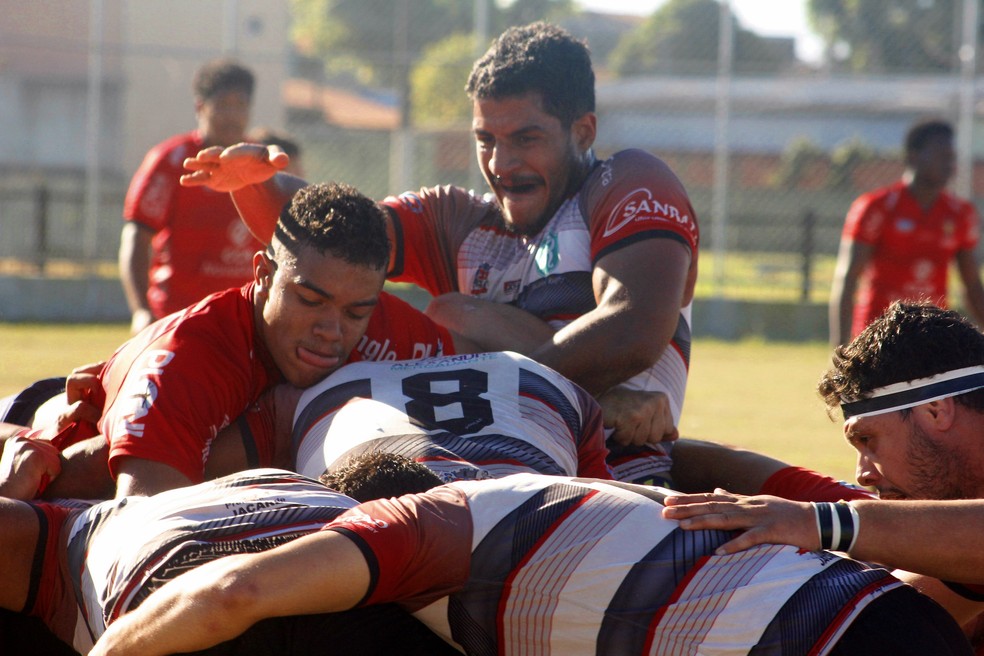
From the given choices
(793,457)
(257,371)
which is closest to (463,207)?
(257,371)

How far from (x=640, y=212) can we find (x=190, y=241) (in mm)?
4125

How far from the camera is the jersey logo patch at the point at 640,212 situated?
356 centimetres

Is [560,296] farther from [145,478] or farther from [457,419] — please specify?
[145,478]

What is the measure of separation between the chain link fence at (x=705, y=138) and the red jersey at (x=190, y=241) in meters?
6.09

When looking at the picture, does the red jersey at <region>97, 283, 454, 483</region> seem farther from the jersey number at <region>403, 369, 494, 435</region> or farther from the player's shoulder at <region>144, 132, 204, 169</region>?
the player's shoulder at <region>144, 132, 204, 169</region>

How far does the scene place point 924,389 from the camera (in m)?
2.53

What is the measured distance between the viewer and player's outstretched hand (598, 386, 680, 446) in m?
3.32

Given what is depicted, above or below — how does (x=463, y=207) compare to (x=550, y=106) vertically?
below

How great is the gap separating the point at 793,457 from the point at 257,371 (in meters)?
4.84

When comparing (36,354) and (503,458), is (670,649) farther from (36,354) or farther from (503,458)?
(36,354)

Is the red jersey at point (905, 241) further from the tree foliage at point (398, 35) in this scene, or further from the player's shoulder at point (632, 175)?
the tree foliage at point (398, 35)

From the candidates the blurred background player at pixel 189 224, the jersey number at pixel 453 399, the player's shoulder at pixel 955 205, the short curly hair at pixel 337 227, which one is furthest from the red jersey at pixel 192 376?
the player's shoulder at pixel 955 205

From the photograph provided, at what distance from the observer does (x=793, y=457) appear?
24.0 ft

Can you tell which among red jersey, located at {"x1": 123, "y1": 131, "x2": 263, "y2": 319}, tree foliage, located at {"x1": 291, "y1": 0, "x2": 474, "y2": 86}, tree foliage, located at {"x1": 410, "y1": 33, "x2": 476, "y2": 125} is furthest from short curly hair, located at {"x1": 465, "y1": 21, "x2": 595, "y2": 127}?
tree foliage, located at {"x1": 410, "y1": 33, "x2": 476, "y2": 125}
